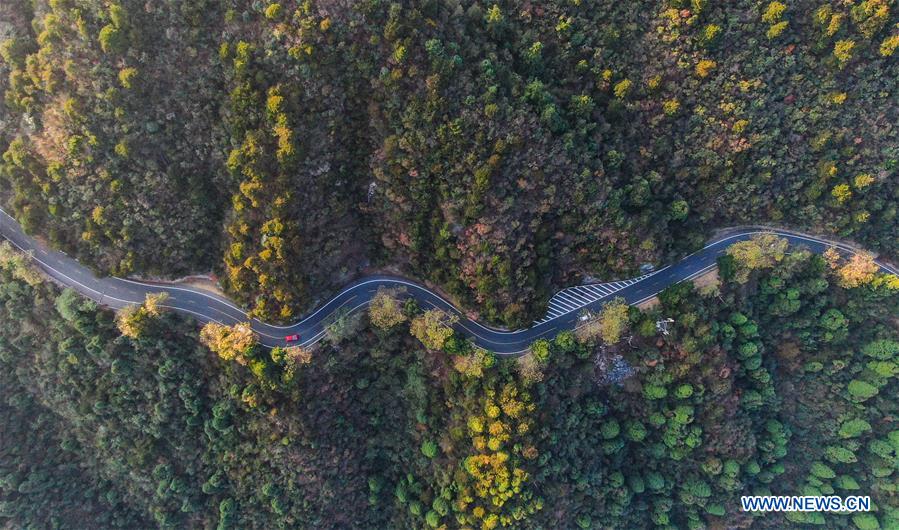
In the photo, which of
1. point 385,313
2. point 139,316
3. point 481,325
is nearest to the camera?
point 139,316

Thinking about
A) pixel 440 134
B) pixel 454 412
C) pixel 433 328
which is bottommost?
pixel 454 412

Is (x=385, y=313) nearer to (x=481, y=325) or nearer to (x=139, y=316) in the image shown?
(x=481, y=325)

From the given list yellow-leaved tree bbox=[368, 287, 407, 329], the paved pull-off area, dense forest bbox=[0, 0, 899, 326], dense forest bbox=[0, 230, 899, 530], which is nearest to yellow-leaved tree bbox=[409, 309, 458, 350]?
dense forest bbox=[0, 230, 899, 530]

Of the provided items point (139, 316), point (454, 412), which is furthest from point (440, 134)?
point (139, 316)

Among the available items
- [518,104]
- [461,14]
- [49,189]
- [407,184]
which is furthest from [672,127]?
[49,189]

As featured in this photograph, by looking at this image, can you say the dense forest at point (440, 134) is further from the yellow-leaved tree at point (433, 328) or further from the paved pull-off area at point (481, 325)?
the yellow-leaved tree at point (433, 328)

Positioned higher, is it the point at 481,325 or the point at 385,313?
the point at 481,325

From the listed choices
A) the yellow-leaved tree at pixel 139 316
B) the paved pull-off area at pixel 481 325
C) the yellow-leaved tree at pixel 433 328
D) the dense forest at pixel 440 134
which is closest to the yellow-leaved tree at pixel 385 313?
the yellow-leaved tree at pixel 433 328

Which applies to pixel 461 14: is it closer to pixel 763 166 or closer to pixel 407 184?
pixel 407 184
